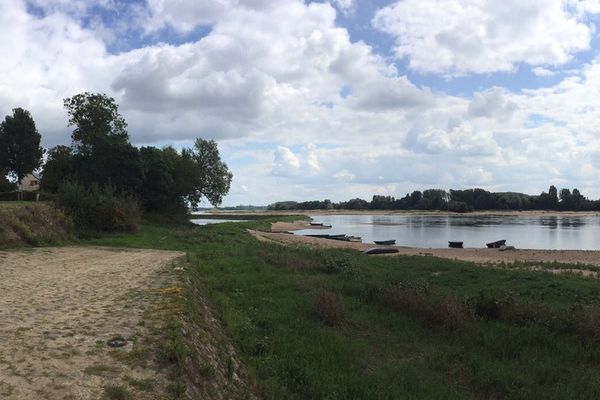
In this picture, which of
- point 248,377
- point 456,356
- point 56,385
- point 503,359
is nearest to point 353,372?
point 248,377

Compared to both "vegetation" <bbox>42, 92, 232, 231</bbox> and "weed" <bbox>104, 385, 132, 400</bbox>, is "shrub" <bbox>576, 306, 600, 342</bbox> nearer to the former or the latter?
"weed" <bbox>104, 385, 132, 400</bbox>

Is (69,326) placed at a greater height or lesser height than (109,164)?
lesser

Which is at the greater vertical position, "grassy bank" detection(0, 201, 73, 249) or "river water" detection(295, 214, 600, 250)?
"grassy bank" detection(0, 201, 73, 249)

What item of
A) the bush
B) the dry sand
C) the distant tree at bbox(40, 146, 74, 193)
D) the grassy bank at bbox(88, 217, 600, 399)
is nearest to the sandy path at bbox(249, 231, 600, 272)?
the dry sand

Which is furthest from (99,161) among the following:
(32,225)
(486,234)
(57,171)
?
(486,234)

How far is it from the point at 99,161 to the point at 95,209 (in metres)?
23.6

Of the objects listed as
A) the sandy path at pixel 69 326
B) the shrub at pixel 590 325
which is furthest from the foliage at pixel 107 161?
the shrub at pixel 590 325

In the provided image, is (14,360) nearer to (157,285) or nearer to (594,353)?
(157,285)

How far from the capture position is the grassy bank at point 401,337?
931 cm

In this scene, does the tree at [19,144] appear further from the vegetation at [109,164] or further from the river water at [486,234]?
the river water at [486,234]

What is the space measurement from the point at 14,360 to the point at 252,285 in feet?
37.8

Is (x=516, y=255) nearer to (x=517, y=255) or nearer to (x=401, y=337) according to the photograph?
(x=517, y=255)

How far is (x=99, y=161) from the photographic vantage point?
53.7 meters

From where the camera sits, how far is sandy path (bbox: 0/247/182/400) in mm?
5742
